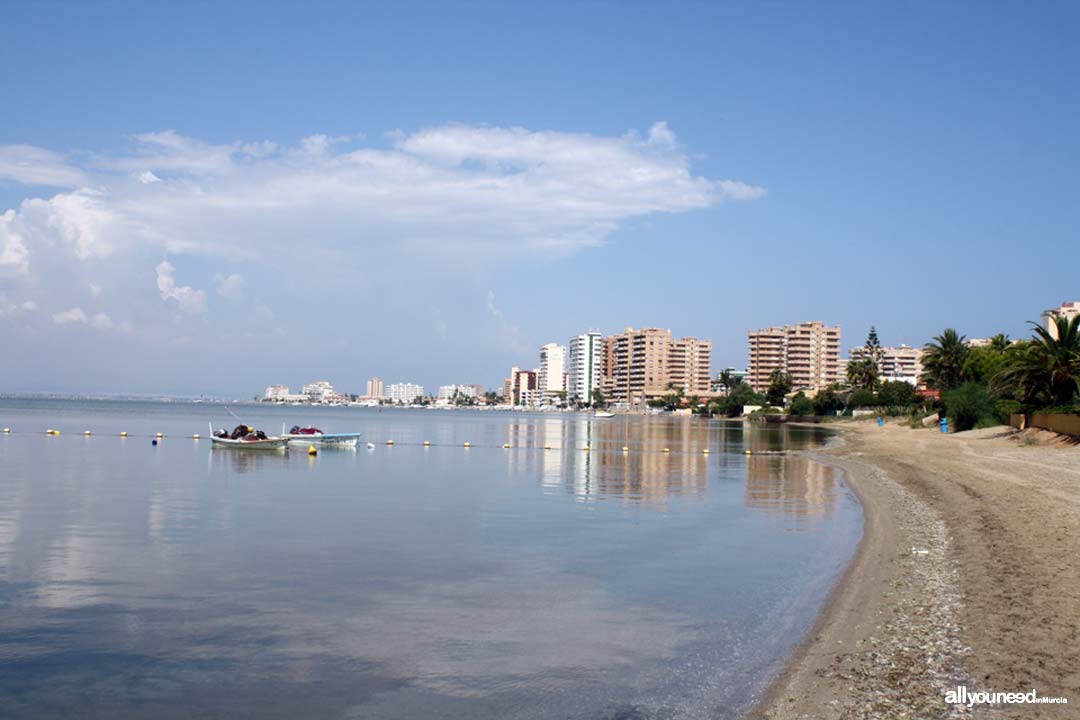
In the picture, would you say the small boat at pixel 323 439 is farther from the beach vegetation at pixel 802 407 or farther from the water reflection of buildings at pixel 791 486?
the beach vegetation at pixel 802 407

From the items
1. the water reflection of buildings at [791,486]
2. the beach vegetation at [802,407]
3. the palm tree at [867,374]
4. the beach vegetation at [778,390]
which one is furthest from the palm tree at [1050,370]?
the beach vegetation at [778,390]

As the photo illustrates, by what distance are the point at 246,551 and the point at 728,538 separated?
11203mm

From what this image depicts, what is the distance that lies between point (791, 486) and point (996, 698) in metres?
27.8

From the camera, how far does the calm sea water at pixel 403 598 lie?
10.0 m

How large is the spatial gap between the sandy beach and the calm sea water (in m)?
0.67

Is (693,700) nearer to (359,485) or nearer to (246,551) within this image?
(246,551)

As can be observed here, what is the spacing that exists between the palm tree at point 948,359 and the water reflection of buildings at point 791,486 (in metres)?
52.3

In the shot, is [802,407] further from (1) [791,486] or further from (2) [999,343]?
(1) [791,486]

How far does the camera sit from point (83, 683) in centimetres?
1029

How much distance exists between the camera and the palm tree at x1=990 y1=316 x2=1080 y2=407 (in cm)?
5025

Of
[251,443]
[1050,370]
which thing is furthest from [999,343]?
[251,443]

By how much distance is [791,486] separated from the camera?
35.9 metres

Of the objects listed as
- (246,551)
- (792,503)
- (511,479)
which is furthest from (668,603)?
(511,479)

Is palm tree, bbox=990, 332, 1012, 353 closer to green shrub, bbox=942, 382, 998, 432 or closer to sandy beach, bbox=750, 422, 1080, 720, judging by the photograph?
Result: green shrub, bbox=942, 382, 998, 432
